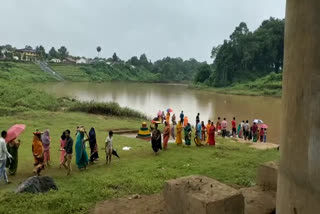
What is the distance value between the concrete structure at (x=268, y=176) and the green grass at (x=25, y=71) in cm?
5779

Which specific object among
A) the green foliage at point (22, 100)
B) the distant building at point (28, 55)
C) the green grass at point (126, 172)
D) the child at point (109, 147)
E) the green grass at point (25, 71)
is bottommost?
the green grass at point (126, 172)

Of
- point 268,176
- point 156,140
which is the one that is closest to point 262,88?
point 156,140

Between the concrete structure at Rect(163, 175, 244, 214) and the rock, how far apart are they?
261 cm

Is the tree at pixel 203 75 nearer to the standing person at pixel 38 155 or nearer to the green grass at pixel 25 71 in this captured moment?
the green grass at pixel 25 71

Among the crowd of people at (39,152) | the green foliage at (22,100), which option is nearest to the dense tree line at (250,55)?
the green foliage at (22,100)

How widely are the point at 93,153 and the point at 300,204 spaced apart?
7.08 metres

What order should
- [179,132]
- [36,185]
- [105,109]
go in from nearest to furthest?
[36,185]
[179,132]
[105,109]

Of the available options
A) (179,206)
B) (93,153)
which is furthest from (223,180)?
(93,153)

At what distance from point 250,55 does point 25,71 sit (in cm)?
4328

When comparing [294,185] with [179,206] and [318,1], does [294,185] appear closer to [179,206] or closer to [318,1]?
[318,1]

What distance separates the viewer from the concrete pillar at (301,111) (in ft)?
10.4

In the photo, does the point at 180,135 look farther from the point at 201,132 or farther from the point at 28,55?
the point at 28,55

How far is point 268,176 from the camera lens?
20.7 ft

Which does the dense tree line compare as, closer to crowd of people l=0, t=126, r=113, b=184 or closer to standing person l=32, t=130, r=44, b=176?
crowd of people l=0, t=126, r=113, b=184
